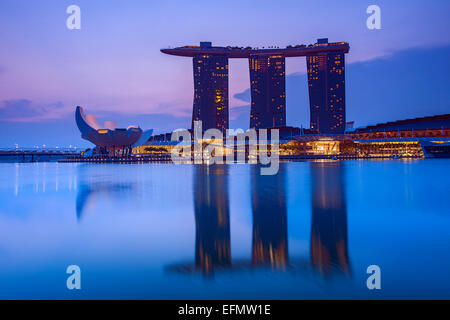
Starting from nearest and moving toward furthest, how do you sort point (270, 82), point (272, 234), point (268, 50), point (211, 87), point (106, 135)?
1. point (272, 234)
2. point (106, 135)
3. point (211, 87)
4. point (268, 50)
5. point (270, 82)

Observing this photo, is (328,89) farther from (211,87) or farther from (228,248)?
(228,248)

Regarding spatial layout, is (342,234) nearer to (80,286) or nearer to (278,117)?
(80,286)

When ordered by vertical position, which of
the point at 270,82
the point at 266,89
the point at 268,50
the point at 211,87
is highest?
the point at 268,50

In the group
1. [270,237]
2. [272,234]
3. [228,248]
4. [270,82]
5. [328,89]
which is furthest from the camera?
A: [328,89]

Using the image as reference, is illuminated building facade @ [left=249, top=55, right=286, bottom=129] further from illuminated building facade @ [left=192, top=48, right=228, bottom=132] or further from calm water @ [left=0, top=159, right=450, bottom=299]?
calm water @ [left=0, top=159, right=450, bottom=299]

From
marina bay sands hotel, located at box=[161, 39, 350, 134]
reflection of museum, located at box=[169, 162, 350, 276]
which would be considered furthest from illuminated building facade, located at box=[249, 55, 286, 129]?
reflection of museum, located at box=[169, 162, 350, 276]

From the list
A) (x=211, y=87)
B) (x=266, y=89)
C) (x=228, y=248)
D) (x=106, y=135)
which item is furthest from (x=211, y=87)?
(x=228, y=248)

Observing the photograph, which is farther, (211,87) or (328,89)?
(328,89)
